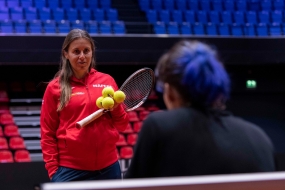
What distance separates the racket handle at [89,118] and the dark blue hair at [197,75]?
1566mm

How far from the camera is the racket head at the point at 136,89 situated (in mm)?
3811

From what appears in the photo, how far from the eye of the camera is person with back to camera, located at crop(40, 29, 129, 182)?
3396 millimetres

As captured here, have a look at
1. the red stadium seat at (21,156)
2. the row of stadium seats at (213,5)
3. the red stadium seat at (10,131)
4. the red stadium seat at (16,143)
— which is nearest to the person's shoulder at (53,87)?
the red stadium seat at (21,156)

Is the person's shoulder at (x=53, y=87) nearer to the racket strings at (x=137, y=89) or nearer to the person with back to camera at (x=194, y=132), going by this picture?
the racket strings at (x=137, y=89)

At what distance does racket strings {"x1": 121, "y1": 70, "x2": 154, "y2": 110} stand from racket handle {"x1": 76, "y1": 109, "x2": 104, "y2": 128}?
1.59 ft

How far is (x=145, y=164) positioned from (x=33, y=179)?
5381 mm

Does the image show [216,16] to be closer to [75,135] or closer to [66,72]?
[66,72]

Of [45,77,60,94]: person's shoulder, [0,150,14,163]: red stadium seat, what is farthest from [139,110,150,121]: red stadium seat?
[45,77,60,94]: person's shoulder

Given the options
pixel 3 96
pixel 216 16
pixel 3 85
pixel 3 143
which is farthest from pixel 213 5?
pixel 3 143

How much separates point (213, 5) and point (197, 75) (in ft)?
37.6

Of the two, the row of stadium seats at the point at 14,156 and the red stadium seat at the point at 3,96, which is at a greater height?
the red stadium seat at the point at 3,96

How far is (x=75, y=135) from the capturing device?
11.1 feet

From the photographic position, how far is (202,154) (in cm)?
174

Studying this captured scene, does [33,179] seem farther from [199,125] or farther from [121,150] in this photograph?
[199,125]
